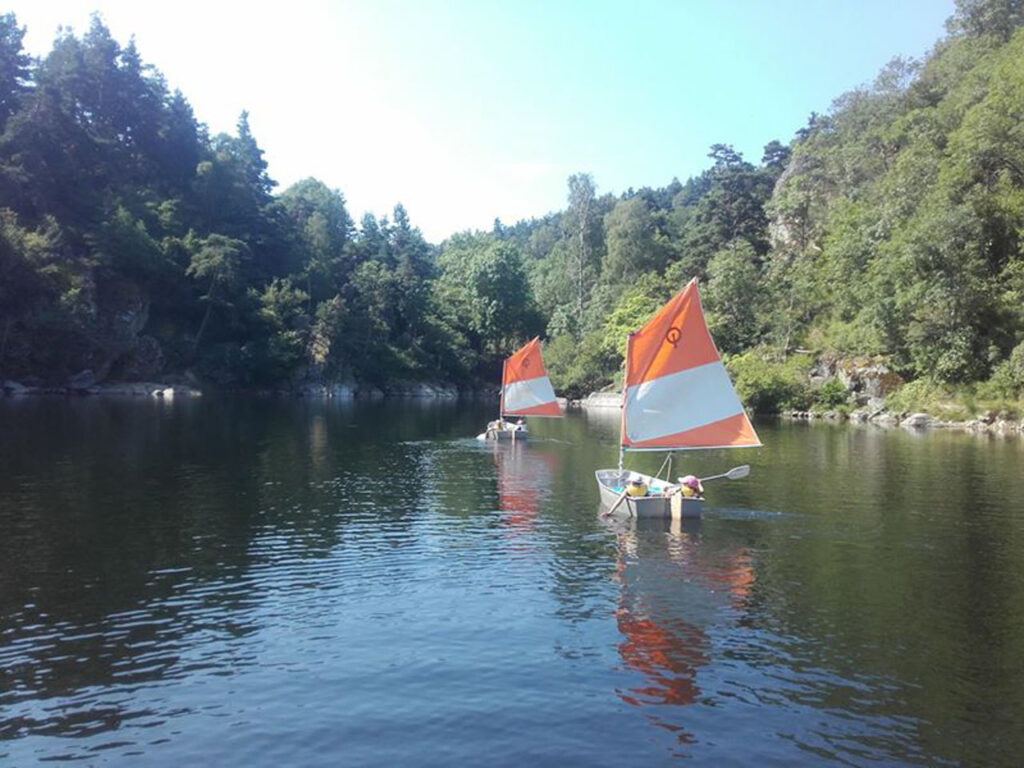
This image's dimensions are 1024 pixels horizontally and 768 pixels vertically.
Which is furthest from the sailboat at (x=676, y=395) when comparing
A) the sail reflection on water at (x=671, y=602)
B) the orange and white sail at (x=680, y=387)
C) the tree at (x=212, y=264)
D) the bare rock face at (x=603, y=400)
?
the tree at (x=212, y=264)

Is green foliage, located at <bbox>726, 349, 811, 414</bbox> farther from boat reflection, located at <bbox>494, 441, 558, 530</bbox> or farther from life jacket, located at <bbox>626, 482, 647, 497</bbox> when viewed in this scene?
life jacket, located at <bbox>626, 482, 647, 497</bbox>

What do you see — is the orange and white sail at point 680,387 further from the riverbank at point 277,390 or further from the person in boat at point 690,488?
the riverbank at point 277,390

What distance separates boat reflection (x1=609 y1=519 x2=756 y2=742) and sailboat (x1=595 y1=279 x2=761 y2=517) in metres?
2.84

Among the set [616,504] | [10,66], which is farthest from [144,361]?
[616,504]

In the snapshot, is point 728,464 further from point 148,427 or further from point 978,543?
point 148,427

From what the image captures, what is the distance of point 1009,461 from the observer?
140 ft

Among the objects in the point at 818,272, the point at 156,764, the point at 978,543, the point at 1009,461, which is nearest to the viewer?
the point at 156,764

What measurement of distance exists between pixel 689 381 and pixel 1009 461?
26713mm

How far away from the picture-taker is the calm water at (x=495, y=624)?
446 inches

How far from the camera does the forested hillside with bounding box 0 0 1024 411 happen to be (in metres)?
72.2

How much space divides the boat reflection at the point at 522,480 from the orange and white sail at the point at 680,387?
15.7ft

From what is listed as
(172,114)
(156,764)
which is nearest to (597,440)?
(156,764)

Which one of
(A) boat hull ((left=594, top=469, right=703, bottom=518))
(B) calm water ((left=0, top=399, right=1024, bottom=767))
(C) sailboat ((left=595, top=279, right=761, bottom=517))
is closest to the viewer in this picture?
(B) calm water ((left=0, top=399, right=1024, bottom=767))

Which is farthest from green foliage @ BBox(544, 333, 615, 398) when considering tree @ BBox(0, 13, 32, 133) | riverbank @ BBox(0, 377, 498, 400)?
tree @ BBox(0, 13, 32, 133)
